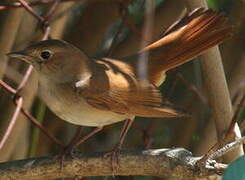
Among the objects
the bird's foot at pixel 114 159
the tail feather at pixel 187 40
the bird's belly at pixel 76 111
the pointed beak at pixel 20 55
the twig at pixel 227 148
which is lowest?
the twig at pixel 227 148

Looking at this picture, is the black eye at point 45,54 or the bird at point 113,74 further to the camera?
the black eye at point 45,54

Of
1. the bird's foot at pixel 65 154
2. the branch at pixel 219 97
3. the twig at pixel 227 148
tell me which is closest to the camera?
the twig at pixel 227 148

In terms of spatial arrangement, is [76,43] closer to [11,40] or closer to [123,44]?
[123,44]

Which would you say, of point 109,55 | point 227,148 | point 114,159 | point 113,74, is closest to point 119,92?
point 113,74

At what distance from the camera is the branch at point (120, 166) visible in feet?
6.40

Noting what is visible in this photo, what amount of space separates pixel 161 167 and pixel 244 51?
47.5 inches

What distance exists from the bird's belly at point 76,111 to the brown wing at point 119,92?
0.03 metres

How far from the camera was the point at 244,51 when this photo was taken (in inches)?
118

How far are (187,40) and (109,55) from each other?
1.90 ft

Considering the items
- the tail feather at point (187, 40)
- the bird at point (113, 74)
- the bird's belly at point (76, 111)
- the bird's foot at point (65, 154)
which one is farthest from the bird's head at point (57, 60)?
the bird's foot at point (65, 154)

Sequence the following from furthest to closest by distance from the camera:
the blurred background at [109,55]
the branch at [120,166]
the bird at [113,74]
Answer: the blurred background at [109,55] < the bird at [113,74] < the branch at [120,166]

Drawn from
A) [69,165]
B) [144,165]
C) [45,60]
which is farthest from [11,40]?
[144,165]

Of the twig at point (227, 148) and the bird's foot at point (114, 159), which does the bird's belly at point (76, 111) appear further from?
the twig at point (227, 148)

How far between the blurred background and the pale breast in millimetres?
153
